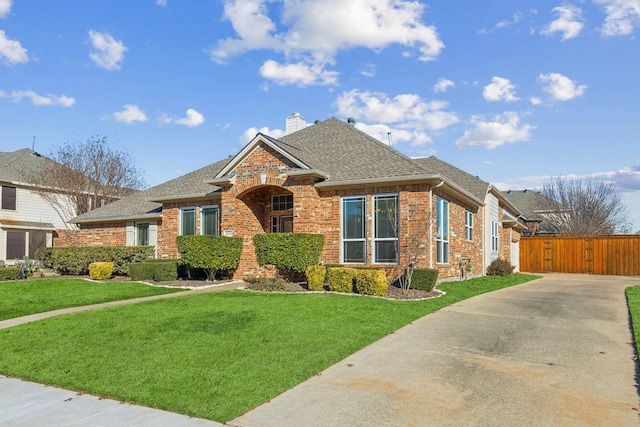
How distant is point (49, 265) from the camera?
20250 millimetres

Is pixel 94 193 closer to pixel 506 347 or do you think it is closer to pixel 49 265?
pixel 49 265

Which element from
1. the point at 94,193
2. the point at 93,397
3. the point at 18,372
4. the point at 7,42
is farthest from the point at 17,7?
the point at 94,193

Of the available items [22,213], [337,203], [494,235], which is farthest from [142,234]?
[494,235]

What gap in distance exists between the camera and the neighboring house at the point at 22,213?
26.5 metres

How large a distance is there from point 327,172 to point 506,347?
381 inches

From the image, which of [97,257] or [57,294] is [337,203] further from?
[97,257]

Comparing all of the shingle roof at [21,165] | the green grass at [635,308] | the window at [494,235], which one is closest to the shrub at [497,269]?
the window at [494,235]

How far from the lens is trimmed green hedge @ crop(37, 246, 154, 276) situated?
733 inches

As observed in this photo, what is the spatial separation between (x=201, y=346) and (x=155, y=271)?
32.8 ft

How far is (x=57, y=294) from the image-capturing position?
12992mm

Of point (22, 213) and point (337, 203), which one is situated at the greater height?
point (22, 213)

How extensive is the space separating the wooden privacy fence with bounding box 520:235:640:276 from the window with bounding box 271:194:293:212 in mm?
17809

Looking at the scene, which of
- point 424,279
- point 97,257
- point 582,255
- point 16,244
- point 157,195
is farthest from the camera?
point 16,244

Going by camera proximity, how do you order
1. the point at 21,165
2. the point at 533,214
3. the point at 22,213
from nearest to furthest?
the point at 22,213 < the point at 21,165 < the point at 533,214
